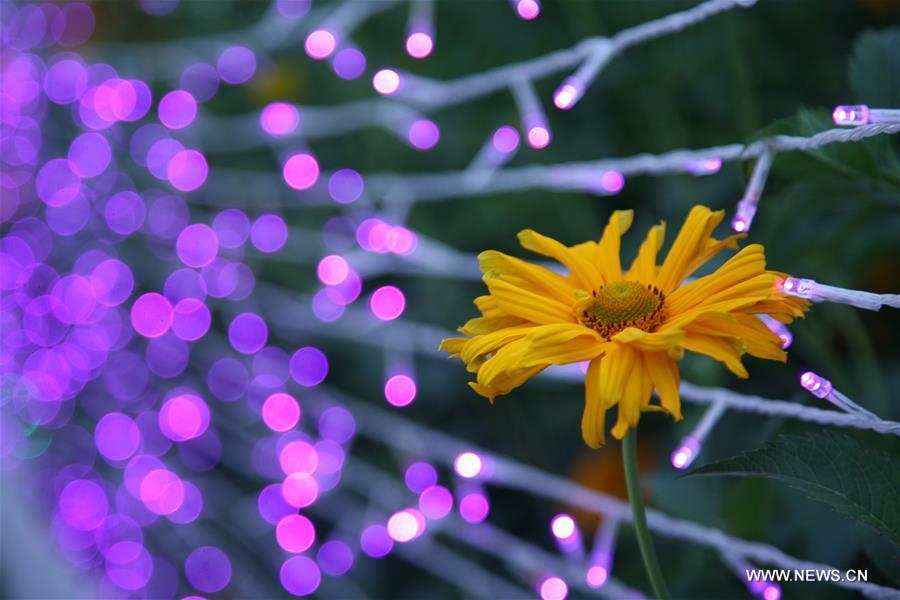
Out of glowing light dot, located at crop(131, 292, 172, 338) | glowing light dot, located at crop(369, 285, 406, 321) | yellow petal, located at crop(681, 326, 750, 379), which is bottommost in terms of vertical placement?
yellow petal, located at crop(681, 326, 750, 379)

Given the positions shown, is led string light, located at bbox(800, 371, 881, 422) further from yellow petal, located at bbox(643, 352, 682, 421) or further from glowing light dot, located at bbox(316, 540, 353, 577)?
glowing light dot, located at bbox(316, 540, 353, 577)

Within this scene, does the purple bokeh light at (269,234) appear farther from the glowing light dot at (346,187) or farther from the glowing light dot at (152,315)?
the glowing light dot at (152,315)

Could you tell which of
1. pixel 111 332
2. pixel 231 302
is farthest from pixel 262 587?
pixel 111 332

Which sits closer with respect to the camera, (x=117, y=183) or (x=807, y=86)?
(x=807, y=86)

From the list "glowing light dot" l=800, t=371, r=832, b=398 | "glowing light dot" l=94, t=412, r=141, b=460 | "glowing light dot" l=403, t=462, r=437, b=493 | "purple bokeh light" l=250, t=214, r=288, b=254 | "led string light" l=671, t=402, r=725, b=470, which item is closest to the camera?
"glowing light dot" l=800, t=371, r=832, b=398

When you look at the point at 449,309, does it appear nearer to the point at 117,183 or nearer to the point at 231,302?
the point at 231,302

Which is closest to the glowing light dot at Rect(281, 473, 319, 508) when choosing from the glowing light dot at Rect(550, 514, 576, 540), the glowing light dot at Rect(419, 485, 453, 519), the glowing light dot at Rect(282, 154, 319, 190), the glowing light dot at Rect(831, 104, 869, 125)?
the glowing light dot at Rect(419, 485, 453, 519)

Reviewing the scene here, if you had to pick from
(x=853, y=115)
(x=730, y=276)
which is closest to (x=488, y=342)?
(x=730, y=276)
